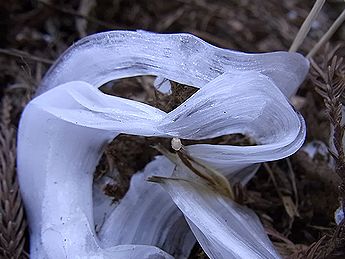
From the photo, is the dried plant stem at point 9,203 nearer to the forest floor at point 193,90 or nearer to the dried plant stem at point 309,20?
the forest floor at point 193,90

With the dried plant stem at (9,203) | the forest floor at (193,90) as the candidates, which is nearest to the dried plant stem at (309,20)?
the forest floor at (193,90)

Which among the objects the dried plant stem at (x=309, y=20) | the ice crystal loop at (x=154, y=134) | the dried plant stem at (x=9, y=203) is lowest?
the dried plant stem at (x=9, y=203)

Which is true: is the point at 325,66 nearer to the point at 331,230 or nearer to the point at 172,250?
the point at 331,230

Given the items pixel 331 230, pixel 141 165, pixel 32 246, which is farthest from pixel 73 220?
pixel 331 230

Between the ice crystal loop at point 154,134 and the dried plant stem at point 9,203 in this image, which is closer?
the ice crystal loop at point 154,134

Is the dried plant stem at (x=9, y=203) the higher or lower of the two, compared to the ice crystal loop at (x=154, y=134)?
lower

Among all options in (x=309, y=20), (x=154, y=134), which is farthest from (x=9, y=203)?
(x=309, y=20)

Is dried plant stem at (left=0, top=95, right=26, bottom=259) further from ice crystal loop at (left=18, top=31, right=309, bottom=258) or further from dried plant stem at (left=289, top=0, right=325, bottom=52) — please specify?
dried plant stem at (left=289, top=0, right=325, bottom=52)
